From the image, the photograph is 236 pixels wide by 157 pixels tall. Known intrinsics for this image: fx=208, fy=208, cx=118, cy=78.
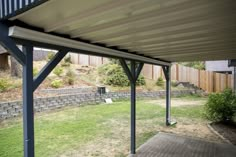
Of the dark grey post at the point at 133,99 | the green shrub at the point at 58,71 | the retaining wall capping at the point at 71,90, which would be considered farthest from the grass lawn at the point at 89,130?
the green shrub at the point at 58,71

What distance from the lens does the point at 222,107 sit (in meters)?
7.09

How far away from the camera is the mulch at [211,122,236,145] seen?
5.79 m

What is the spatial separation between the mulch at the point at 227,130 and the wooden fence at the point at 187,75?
348 inches

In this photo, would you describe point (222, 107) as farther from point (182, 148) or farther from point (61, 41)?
point (61, 41)

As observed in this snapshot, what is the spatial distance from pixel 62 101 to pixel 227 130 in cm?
693

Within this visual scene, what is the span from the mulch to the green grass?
4.66ft

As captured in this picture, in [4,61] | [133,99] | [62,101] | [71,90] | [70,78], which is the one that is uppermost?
[4,61]

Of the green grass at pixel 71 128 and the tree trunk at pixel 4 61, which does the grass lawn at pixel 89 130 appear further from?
the tree trunk at pixel 4 61

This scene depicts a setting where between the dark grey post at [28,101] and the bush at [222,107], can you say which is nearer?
the dark grey post at [28,101]

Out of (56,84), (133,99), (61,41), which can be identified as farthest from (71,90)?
(61,41)

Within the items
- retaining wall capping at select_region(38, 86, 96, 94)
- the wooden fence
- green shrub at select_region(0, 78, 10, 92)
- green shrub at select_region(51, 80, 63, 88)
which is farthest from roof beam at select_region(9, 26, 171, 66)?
the wooden fence

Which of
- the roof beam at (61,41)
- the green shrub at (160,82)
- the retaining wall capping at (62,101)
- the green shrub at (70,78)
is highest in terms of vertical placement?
the roof beam at (61,41)

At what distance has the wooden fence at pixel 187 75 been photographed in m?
15.4

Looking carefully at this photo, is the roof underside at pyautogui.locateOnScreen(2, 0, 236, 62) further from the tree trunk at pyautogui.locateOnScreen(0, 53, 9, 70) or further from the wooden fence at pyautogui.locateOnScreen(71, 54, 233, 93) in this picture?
the wooden fence at pyautogui.locateOnScreen(71, 54, 233, 93)
